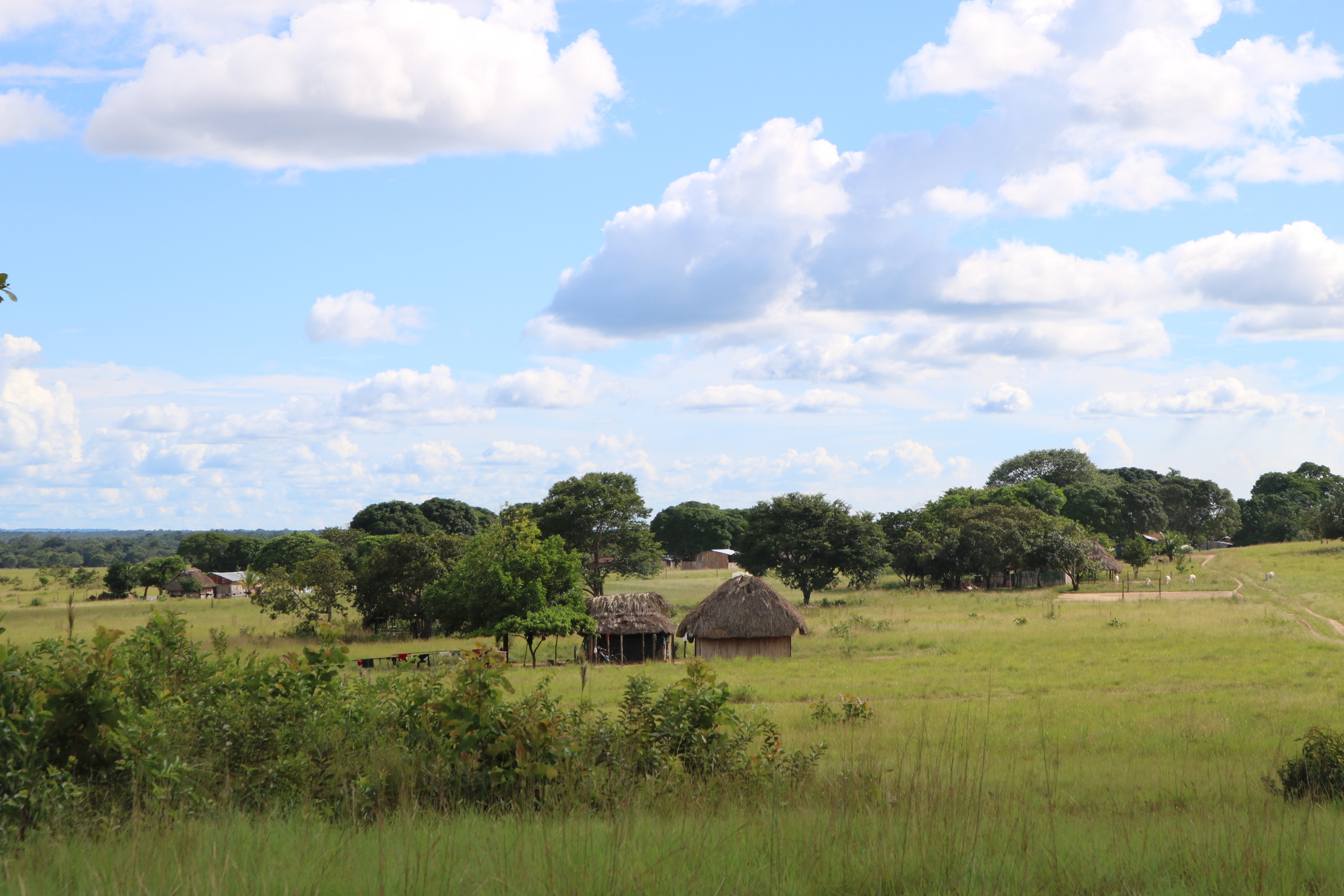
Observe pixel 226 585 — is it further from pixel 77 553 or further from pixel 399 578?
pixel 77 553

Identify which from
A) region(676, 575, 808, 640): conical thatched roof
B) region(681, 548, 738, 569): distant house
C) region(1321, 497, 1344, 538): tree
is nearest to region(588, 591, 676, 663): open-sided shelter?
region(676, 575, 808, 640): conical thatched roof

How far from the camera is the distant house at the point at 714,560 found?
102 metres

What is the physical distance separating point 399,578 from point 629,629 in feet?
41.1

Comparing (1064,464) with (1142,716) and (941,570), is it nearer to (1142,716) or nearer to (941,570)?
(941,570)

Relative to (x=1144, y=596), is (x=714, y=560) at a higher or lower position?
higher

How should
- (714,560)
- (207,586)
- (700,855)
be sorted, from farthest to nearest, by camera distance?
(714,560) < (207,586) < (700,855)

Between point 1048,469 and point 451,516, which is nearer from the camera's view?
point 451,516

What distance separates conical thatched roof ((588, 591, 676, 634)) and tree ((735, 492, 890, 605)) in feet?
60.6

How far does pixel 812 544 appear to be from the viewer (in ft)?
176

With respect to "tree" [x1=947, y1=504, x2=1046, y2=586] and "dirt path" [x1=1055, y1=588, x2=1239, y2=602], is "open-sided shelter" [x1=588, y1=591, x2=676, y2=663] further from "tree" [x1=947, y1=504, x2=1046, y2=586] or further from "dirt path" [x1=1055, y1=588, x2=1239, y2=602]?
"tree" [x1=947, y1=504, x2=1046, y2=586]

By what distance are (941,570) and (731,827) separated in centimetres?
6036

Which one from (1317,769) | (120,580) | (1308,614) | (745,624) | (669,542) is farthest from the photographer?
(669,542)

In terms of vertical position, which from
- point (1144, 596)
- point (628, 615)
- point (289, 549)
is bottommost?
point (1144, 596)

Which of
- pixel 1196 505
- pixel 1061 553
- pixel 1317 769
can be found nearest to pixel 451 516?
pixel 1061 553
